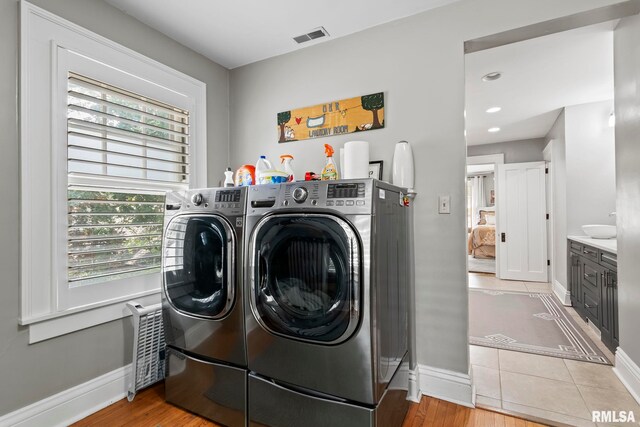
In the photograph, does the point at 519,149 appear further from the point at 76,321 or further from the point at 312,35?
the point at 76,321

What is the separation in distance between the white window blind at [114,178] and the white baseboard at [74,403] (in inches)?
24.2

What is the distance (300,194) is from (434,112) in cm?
114

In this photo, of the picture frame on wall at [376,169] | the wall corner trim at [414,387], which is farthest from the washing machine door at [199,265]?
the wall corner trim at [414,387]

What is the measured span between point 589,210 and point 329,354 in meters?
4.00

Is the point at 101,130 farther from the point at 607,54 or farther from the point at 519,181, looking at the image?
the point at 519,181

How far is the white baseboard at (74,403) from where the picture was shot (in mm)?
1562

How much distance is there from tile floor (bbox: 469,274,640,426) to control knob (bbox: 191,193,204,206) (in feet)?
6.83

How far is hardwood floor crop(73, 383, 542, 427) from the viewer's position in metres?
1.70

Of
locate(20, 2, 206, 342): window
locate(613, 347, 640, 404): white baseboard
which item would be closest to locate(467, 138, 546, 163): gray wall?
locate(613, 347, 640, 404): white baseboard

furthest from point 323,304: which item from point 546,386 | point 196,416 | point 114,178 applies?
point 546,386

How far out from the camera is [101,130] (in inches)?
73.0

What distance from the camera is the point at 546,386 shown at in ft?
6.72

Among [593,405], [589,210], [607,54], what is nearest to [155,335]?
[593,405]

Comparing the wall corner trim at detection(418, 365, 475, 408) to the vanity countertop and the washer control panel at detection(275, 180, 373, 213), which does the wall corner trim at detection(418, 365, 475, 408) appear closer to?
the washer control panel at detection(275, 180, 373, 213)
